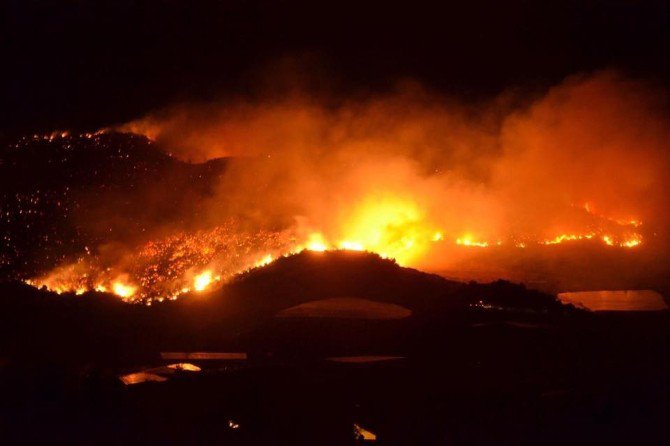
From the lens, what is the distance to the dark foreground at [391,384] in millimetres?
8508

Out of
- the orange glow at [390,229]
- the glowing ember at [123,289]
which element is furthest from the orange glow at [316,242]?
the glowing ember at [123,289]

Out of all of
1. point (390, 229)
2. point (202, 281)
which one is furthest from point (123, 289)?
point (390, 229)

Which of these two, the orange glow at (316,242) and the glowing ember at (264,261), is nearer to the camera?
the glowing ember at (264,261)

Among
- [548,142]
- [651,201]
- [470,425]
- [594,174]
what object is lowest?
[470,425]

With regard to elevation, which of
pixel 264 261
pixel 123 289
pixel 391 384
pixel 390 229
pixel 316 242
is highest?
pixel 390 229

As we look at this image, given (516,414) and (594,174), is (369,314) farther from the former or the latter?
(594,174)

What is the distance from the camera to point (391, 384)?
33.7ft

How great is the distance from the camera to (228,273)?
65.2 feet

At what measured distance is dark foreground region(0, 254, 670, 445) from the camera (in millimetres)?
8508

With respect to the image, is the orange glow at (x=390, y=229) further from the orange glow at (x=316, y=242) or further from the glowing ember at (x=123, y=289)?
the glowing ember at (x=123, y=289)

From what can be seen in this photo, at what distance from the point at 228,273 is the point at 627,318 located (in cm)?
1280

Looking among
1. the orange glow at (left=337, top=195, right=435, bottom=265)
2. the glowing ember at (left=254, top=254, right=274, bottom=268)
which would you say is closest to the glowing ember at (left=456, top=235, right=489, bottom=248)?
the orange glow at (left=337, top=195, right=435, bottom=265)

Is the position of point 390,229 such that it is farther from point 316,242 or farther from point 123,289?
point 123,289

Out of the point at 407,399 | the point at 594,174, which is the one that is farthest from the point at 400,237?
the point at 407,399
